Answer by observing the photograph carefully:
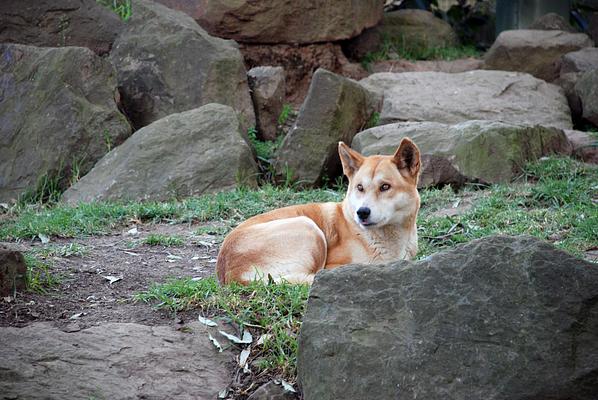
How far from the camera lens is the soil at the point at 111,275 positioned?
16.9 feet

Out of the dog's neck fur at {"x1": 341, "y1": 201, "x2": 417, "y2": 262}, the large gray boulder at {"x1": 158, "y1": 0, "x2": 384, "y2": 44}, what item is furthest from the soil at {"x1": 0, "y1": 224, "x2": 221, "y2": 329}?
the large gray boulder at {"x1": 158, "y1": 0, "x2": 384, "y2": 44}

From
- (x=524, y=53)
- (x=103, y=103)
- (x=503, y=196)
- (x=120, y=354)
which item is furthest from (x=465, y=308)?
(x=524, y=53)

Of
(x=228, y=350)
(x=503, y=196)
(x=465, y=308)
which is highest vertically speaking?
(x=465, y=308)

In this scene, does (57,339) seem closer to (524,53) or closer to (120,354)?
(120,354)

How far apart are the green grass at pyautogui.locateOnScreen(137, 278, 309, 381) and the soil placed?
0.14 metres

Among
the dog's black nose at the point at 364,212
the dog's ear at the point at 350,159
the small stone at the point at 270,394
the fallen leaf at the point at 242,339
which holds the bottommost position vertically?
the small stone at the point at 270,394

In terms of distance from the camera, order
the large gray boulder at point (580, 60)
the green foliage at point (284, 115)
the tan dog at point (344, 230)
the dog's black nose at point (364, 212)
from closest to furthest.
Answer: the tan dog at point (344, 230) → the dog's black nose at point (364, 212) → the green foliage at point (284, 115) → the large gray boulder at point (580, 60)

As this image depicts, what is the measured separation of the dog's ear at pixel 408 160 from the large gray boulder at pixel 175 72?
14.4 feet

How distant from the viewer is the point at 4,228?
25.2ft

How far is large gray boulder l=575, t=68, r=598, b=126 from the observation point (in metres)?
10.5

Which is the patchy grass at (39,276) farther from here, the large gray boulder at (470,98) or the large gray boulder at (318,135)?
the large gray boulder at (470,98)

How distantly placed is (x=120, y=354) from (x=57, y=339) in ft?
1.24

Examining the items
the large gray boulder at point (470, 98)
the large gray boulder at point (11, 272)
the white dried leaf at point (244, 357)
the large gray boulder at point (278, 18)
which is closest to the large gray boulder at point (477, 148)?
the large gray boulder at point (470, 98)

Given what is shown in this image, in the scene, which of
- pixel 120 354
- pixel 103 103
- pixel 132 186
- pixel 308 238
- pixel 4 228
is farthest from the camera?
pixel 103 103
